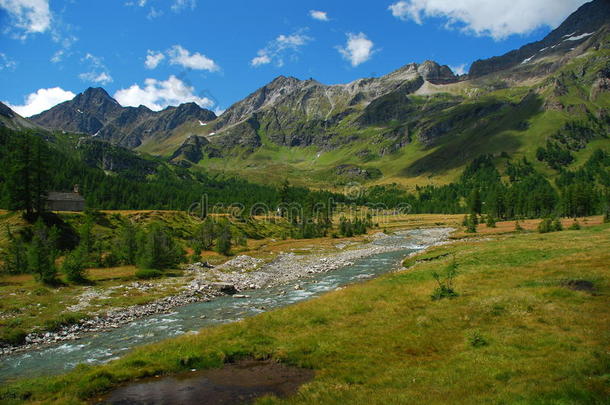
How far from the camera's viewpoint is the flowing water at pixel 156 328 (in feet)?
82.3

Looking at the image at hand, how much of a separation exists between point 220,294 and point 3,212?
62.6 metres

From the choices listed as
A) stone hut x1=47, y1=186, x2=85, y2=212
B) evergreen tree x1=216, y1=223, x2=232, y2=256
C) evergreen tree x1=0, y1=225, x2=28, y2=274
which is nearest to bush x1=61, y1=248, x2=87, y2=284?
evergreen tree x1=0, y1=225, x2=28, y2=274

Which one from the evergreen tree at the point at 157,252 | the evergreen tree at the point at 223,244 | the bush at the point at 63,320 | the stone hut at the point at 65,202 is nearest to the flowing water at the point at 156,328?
the bush at the point at 63,320

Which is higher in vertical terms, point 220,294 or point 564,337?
point 564,337

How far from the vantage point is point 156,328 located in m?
33.3

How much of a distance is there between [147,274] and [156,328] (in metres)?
24.5

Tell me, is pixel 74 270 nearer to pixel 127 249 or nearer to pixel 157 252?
pixel 157 252

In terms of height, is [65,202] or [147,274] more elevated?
[65,202]

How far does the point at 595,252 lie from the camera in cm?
4156

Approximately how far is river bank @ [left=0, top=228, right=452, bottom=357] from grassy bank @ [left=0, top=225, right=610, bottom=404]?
40.3ft

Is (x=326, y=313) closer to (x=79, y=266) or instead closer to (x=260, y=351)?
(x=260, y=351)

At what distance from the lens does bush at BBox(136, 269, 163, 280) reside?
5481 cm

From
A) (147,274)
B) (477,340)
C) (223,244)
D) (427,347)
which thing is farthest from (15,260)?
(477,340)

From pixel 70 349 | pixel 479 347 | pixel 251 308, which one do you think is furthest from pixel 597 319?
pixel 70 349
